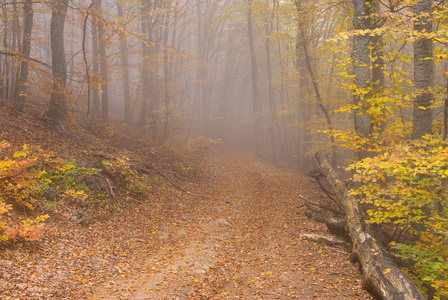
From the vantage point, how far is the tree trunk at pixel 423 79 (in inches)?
247

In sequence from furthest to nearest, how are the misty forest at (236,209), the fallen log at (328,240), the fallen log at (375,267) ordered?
the fallen log at (328,240), the misty forest at (236,209), the fallen log at (375,267)

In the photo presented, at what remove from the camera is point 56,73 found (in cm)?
1034

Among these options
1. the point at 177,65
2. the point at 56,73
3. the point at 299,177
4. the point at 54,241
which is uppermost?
the point at 177,65

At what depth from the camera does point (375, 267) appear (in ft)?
17.2

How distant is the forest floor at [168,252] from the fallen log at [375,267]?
304 mm

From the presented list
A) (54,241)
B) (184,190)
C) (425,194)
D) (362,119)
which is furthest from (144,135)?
(425,194)

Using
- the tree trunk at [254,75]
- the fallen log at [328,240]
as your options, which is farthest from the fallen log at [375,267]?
the tree trunk at [254,75]

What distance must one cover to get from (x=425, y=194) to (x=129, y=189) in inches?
321

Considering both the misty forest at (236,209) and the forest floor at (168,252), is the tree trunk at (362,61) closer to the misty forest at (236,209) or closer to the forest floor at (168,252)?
the misty forest at (236,209)

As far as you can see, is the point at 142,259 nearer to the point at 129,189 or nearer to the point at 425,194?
the point at 129,189

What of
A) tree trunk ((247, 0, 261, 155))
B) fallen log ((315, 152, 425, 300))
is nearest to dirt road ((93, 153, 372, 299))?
fallen log ((315, 152, 425, 300))

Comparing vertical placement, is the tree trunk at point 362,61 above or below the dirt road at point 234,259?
above

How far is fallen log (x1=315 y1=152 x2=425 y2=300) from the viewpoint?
15.0ft

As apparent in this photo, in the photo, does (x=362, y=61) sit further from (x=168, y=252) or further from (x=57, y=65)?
(x=57, y=65)
